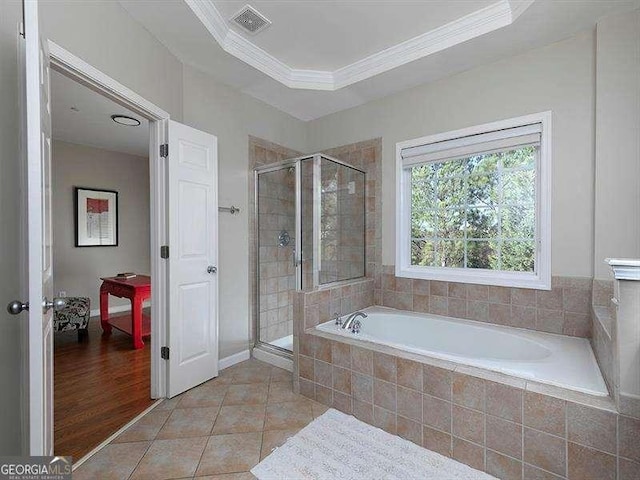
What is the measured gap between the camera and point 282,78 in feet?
9.29

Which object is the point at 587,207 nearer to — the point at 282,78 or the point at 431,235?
the point at 431,235

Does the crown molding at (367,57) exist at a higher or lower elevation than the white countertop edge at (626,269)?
higher

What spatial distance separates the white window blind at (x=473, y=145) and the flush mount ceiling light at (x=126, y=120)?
3.01m

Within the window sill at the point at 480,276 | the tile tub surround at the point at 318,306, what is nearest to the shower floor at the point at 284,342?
the tile tub surround at the point at 318,306

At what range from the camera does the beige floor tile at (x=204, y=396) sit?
2.19 meters

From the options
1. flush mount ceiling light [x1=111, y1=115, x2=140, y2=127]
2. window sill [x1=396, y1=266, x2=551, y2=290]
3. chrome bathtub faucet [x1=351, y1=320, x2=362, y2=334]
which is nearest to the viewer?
window sill [x1=396, y1=266, x2=551, y2=290]

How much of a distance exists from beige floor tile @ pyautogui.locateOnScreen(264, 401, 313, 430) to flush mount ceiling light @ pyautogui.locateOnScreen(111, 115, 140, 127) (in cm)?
337

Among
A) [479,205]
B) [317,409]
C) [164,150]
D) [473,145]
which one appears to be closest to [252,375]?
[317,409]

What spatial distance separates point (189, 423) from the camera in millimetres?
1962

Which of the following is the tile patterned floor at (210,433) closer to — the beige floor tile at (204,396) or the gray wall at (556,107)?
the beige floor tile at (204,396)

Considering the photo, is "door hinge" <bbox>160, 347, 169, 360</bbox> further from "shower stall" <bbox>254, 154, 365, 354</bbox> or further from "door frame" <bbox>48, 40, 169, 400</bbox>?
"shower stall" <bbox>254, 154, 365, 354</bbox>

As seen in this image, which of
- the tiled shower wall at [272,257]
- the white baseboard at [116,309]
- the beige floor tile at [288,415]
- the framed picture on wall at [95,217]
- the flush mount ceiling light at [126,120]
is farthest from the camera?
the white baseboard at [116,309]

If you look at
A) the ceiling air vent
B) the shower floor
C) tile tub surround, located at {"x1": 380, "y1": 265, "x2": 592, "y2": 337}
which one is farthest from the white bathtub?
the ceiling air vent

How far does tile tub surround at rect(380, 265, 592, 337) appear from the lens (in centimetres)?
217
